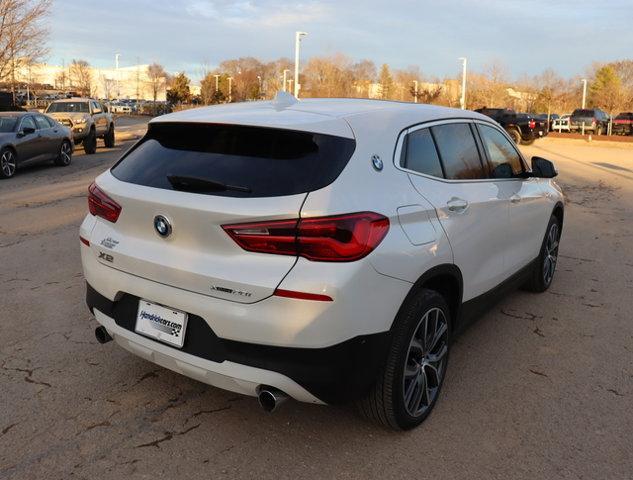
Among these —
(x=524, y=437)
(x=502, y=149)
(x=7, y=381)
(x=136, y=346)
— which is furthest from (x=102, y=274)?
(x=502, y=149)

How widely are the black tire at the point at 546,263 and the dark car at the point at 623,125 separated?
40408mm

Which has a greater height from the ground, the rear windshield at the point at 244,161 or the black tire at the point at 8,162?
the rear windshield at the point at 244,161

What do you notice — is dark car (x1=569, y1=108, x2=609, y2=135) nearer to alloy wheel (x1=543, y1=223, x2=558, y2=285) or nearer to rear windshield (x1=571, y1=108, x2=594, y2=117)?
rear windshield (x1=571, y1=108, x2=594, y2=117)

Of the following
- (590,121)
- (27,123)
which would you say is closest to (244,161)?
(27,123)

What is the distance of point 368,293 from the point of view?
2740 millimetres

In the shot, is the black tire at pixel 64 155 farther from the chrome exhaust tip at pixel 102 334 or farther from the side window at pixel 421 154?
the side window at pixel 421 154

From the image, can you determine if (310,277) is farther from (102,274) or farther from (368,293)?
(102,274)

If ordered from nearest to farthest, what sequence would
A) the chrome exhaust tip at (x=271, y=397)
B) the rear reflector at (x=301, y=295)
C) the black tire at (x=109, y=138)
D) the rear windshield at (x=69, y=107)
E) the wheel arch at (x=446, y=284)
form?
the rear reflector at (x=301, y=295) → the chrome exhaust tip at (x=271, y=397) → the wheel arch at (x=446, y=284) → the rear windshield at (x=69, y=107) → the black tire at (x=109, y=138)

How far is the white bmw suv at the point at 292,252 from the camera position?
8.70ft

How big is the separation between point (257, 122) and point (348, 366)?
129 centimetres

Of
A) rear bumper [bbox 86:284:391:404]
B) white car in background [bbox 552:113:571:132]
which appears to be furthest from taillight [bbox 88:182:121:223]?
white car in background [bbox 552:113:571:132]

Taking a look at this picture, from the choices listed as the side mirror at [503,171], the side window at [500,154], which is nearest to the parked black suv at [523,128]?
the side window at [500,154]

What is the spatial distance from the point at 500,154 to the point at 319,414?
2448 millimetres

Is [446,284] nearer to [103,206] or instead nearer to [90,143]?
[103,206]
